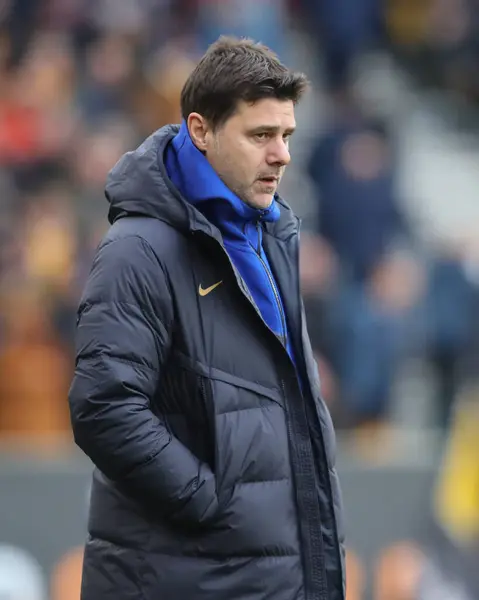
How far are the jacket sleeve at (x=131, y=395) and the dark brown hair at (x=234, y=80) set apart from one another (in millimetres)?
376

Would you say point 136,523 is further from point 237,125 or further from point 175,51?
point 175,51

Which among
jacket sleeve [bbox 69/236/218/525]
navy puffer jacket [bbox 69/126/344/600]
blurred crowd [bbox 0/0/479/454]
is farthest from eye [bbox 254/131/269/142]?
blurred crowd [bbox 0/0/479/454]

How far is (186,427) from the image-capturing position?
276 centimetres

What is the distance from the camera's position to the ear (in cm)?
282

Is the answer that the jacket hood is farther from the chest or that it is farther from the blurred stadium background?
the blurred stadium background

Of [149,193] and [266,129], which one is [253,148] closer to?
[266,129]

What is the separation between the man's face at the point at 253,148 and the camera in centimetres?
278

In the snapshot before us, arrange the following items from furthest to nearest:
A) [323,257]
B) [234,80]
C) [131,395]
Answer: [323,257] → [234,80] → [131,395]

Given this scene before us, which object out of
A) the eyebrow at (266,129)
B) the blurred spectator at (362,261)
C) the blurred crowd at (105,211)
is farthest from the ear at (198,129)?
the blurred spectator at (362,261)

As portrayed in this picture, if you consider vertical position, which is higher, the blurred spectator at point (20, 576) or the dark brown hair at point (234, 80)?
the dark brown hair at point (234, 80)

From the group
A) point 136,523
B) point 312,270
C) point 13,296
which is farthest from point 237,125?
point 312,270

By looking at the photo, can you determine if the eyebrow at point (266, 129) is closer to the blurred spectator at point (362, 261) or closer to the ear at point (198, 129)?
the ear at point (198, 129)

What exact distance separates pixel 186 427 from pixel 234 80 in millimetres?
750

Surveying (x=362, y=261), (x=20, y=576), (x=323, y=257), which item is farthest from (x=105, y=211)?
(x=20, y=576)
